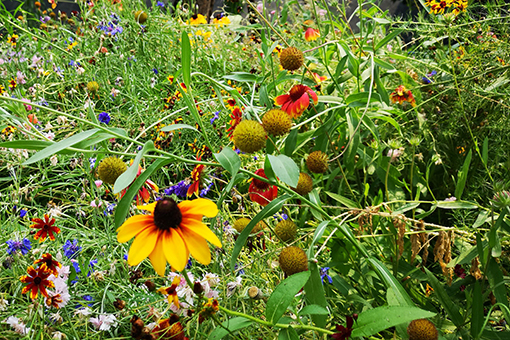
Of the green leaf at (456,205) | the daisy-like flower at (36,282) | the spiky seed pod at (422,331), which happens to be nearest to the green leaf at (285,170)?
the spiky seed pod at (422,331)

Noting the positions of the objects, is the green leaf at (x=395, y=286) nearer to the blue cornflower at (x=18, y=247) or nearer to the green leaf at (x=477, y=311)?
the green leaf at (x=477, y=311)

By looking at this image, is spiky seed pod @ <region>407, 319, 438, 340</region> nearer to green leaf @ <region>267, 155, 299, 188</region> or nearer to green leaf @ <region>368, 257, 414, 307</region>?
green leaf @ <region>368, 257, 414, 307</region>

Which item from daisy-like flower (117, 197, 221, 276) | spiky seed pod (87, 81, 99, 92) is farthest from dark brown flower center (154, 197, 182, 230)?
spiky seed pod (87, 81, 99, 92)

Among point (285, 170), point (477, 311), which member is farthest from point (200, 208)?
point (477, 311)

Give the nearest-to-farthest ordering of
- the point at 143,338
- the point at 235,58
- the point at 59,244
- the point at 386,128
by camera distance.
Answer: the point at 143,338 → the point at 59,244 → the point at 386,128 → the point at 235,58

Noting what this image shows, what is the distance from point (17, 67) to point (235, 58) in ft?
4.32

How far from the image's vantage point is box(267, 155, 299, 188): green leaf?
556 millimetres

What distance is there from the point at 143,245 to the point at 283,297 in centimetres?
22

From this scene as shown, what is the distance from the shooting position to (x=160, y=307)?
898 mm

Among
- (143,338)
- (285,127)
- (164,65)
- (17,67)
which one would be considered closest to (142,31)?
(164,65)

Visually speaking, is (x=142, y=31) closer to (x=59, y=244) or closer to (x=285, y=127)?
(x=59, y=244)

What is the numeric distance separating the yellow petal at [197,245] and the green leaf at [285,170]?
15 cm

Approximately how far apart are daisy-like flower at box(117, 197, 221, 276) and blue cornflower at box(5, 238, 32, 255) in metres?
0.56

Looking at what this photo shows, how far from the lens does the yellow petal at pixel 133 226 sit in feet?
1.91
